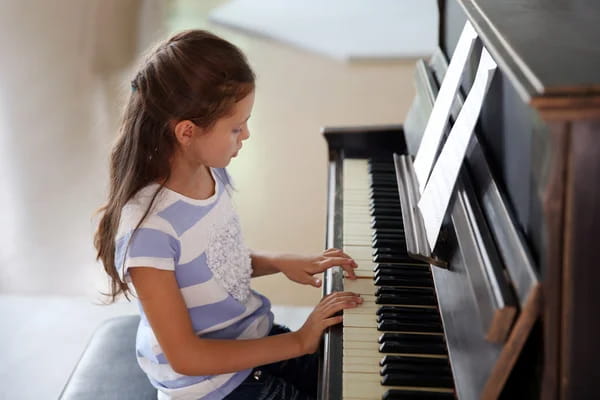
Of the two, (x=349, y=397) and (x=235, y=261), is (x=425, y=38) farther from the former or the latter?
(x=349, y=397)

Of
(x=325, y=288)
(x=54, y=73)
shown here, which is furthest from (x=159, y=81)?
(x=54, y=73)

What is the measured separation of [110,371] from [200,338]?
339 millimetres

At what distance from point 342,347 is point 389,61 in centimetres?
387

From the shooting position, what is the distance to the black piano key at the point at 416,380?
123 cm

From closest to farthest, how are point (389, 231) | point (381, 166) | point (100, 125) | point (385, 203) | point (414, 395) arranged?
point (414, 395)
point (389, 231)
point (385, 203)
point (381, 166)
point (100, 125)

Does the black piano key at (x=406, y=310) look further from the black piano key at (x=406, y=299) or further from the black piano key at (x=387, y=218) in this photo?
the black piano key at (x=387, y=218)

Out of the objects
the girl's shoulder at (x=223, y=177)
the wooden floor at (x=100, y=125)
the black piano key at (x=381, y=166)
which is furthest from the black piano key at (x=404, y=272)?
the wooden floor at (x=100, y=125)

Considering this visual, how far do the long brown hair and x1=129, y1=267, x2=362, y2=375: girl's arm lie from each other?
11 centimetres

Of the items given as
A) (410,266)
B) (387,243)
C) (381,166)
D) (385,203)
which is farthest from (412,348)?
(381,166)

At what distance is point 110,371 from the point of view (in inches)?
67.0

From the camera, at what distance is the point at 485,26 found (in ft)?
4.24

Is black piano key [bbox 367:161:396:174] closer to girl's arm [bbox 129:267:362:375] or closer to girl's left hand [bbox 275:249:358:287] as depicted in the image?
girl's left hand [bbox 275:249:358:287]

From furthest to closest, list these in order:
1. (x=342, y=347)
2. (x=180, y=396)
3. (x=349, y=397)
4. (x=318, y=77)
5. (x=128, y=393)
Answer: (x=318, y=77) → (x=128, y=393) → (x=180, y=396) → (x=342, y=347) → (x=349, y=397)

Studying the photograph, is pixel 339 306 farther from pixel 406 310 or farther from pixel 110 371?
pixel 110 371
